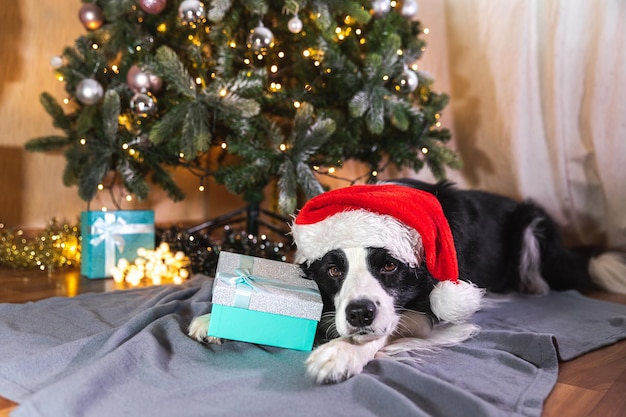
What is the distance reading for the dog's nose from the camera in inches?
47.9

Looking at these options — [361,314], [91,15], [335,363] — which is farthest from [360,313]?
[91,15]

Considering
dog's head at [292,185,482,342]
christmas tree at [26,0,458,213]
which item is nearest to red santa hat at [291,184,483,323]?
dog's head at [292,185,482,342]

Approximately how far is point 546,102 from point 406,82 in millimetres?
843

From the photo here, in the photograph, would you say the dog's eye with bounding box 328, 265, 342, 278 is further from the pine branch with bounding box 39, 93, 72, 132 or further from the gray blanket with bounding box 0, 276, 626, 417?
the pine branch with bounding box 39, 93, 72, 132

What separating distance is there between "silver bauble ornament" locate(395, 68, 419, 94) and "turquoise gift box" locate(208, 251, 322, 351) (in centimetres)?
122

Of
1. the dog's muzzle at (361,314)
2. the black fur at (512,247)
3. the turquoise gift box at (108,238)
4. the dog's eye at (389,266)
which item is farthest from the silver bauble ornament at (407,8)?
the dog's muzzle at (361,314)

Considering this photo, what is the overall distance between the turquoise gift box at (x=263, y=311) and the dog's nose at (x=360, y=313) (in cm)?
10

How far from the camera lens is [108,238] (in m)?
2.26

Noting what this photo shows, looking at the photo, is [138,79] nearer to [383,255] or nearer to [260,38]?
[260,38]

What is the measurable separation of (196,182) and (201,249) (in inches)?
37.6

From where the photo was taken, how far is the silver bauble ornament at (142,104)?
7.04 ft

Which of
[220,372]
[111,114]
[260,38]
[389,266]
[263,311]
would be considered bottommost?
[220,372]

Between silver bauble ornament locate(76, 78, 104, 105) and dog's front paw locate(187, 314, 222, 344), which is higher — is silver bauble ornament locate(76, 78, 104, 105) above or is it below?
above

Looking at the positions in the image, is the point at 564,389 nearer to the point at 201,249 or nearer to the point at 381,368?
the point at 381,368
